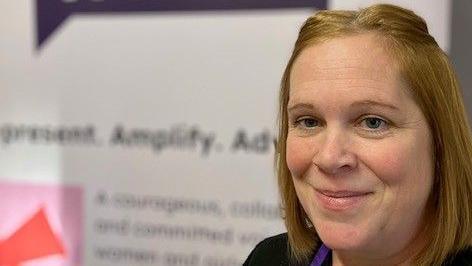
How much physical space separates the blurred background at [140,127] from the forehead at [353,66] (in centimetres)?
80

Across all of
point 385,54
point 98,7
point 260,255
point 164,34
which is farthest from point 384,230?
point 98,7

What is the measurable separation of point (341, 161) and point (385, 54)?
0.51 ft

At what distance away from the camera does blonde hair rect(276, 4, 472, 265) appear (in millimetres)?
929

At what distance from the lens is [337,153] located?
3.01 feet

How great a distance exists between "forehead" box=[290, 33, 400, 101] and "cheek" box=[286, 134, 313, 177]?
8 cm

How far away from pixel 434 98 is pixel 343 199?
0.18 metres

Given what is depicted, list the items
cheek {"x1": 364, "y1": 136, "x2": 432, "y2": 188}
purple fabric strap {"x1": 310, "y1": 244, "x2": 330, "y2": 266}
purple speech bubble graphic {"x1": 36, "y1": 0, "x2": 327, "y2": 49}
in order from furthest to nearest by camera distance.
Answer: purple speech bubble graphic {"x1": 36, "y1": 0, "x2": 327, "y2": 49}
purple fabric strap {"x1": 310, "y1": 244, "x2": 330, "y2": 266}
cheek {"x1": 364, "y1": 136, "x2": 432, "y2": 188}

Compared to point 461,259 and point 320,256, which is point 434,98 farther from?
point 320,256

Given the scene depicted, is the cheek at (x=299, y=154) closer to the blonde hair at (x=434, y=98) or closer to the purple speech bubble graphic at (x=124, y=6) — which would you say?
the blonde hair at (x=434, y=98)

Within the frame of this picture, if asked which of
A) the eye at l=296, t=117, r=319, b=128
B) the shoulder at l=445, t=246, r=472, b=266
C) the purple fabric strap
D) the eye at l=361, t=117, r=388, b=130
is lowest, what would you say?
the purple fabric strap

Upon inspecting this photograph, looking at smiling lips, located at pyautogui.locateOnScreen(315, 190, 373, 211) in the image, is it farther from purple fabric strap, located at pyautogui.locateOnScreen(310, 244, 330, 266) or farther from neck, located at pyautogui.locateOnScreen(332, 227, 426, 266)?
purple fabric strap, located at pyautogui.locateOnScreen(310, 244, 330, 266)

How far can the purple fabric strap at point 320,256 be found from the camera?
3.79ft

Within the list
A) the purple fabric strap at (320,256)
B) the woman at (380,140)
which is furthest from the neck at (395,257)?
the purple fabric strap at (320,256)

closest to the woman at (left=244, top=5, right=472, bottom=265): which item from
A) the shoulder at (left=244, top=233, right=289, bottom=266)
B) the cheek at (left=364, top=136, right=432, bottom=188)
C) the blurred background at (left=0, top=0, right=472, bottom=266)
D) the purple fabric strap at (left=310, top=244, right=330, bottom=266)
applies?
the cheek at (left=364, top=136, right=432, bottom=188)
